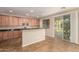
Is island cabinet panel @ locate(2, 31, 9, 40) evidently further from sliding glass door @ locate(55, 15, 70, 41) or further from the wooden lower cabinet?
sliding glass door @ locate(55, 15, 70, 41)

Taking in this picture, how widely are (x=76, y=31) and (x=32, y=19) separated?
626 centimetres

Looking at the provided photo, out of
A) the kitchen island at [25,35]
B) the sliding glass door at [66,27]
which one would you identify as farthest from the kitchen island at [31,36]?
the sliding glass door at [66,27]

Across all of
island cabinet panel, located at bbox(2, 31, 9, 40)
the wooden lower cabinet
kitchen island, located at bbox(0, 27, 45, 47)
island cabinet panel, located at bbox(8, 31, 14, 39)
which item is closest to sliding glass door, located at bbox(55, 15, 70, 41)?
kitchen island, located at bbox(0, 27, 45, 47)

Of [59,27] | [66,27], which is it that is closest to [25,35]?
[66,27]

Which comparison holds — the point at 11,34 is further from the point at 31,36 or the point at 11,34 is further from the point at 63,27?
the point at 63,27

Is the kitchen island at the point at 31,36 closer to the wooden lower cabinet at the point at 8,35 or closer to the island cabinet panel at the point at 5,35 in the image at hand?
the wooden lower cabinet at the point at 8,35

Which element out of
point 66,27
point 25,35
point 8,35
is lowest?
point 8,35

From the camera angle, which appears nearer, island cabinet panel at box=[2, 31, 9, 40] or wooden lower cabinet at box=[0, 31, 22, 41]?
wooden lower cabinet at box=[0, 31, 22, 41]

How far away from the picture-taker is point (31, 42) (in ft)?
23.1
